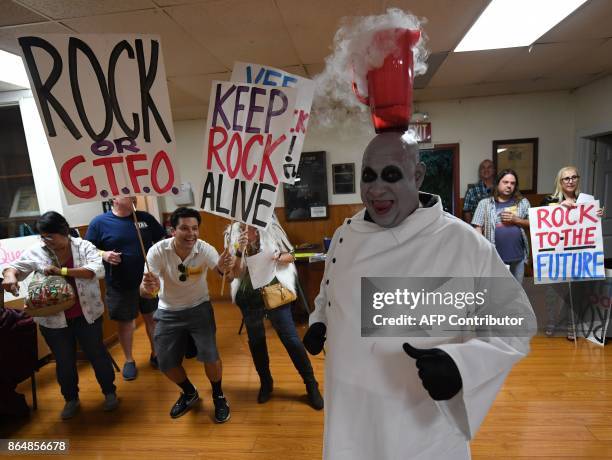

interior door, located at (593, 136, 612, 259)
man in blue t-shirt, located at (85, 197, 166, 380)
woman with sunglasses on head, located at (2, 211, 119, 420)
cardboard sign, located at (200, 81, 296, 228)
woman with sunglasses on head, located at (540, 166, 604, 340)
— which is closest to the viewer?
cardboard sign, located at (200, 81, 296, 228)

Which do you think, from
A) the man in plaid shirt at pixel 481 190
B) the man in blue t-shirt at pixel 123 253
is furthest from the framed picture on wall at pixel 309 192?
the man in blue t-shirt at pixel 123 253

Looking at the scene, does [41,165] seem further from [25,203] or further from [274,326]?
[274,326]

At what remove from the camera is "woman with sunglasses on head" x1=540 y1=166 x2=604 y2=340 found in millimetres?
2600

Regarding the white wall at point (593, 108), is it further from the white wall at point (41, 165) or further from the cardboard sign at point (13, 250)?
the cardboard sign at point (13, 250)

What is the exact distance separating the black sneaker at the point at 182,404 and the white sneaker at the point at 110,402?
416 mm

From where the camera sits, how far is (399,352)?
941mm

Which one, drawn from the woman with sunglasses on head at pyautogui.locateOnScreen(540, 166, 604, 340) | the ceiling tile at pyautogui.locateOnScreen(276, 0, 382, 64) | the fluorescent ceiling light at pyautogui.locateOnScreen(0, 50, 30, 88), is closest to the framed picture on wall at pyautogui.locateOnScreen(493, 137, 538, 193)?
the woman with sunglasses on head at pyautogui.locateOnScreen(540, 166, 604, 340)

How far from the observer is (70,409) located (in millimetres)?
2213

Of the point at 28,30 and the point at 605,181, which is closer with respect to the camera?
the point at 28,30

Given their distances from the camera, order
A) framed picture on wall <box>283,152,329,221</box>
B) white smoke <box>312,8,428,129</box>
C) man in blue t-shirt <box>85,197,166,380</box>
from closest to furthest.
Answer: white smoke <box>312,8,428,129</box> → man in blue t-shirt <box>85,197,166,380</box> → framed picture on wall <box>283,152,329,221</box>

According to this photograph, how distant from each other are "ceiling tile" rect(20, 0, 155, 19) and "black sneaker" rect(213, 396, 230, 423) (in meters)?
2.34

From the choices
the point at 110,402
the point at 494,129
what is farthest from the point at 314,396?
the point at 494,129
